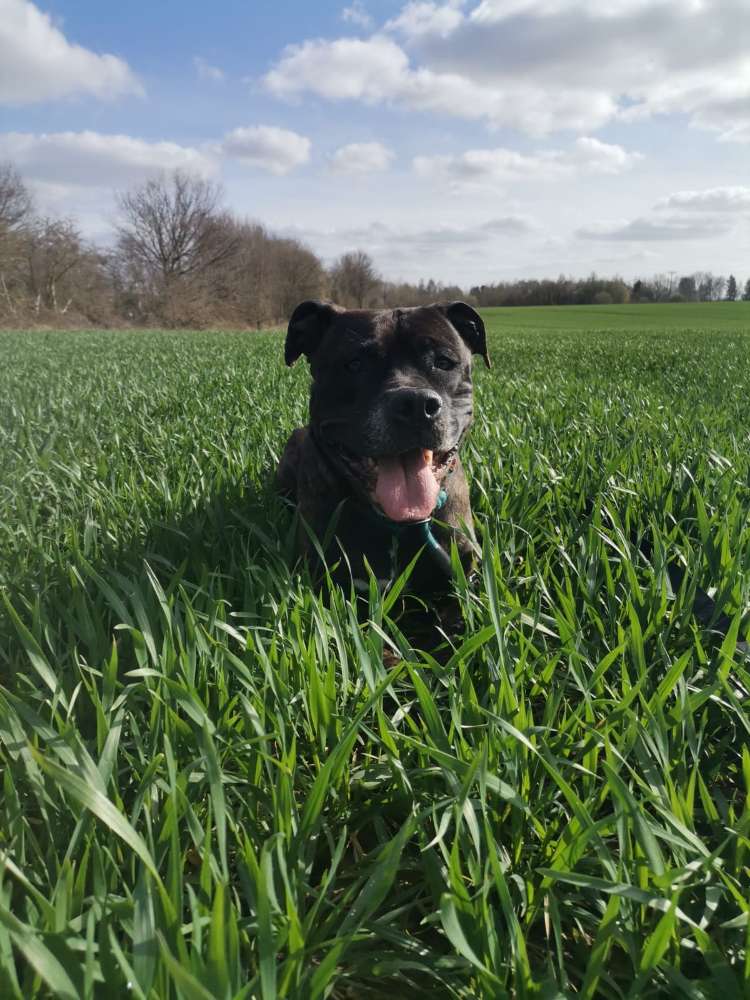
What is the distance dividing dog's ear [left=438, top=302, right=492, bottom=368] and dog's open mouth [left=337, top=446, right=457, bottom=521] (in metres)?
0.90

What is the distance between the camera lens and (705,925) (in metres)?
1.18

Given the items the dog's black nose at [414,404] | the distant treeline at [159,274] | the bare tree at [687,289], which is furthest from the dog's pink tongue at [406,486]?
the bare tree at [687,289]

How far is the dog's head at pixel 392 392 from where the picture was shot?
2619mm

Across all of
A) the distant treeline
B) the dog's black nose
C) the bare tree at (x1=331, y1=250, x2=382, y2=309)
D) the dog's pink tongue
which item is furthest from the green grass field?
the bare tree at (x1=331, y1=250, x2=382, y2=309)

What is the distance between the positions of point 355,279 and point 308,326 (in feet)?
265

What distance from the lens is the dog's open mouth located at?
8.66 feet

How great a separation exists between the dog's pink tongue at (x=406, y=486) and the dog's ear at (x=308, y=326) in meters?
0.91

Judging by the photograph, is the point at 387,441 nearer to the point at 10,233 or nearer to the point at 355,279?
the point at 10,233

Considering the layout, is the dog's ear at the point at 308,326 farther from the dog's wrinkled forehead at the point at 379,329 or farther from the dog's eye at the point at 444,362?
the dog's eye at the point at 444,362

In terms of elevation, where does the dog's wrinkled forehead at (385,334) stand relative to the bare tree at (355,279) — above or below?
below

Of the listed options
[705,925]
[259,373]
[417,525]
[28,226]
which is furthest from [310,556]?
[28,226]

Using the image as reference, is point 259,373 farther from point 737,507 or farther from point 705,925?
point 705,925

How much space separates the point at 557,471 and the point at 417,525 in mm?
1377

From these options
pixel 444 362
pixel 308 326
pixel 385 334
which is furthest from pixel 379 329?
pixel 308 326
